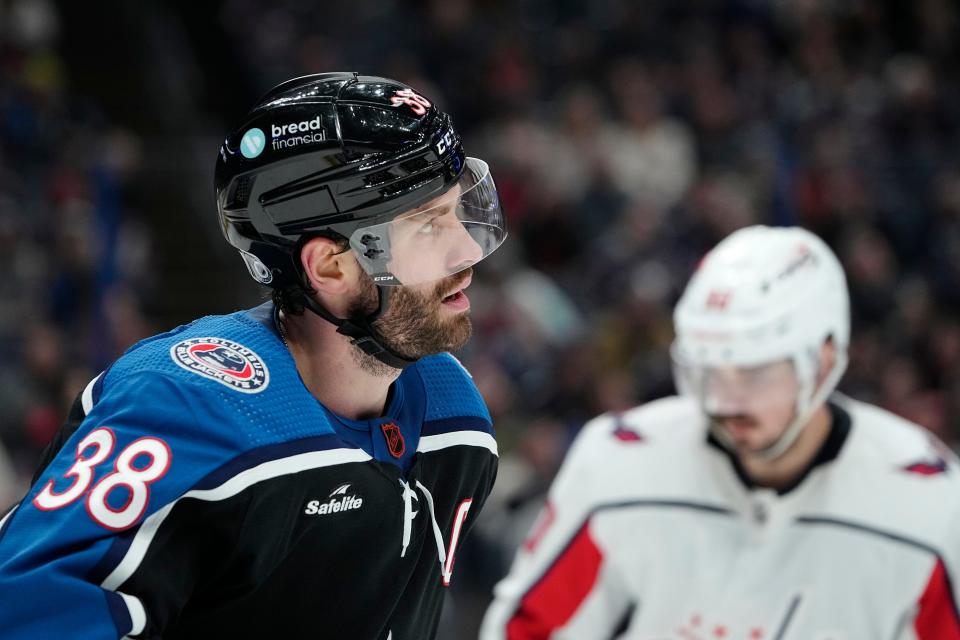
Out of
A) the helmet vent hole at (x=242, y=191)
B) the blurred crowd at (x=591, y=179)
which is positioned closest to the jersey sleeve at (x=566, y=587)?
the helmet vent hole at (x=242, y=191)

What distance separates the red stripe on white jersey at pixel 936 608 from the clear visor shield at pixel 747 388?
0.53 m

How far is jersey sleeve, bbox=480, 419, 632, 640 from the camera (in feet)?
11.4

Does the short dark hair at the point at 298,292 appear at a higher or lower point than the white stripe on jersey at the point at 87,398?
higher

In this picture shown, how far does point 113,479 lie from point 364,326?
1.85ft

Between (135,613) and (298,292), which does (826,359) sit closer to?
(298,292)

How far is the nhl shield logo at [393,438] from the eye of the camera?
2.32 meters

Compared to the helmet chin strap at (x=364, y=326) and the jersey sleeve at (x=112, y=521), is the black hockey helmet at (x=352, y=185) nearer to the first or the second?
the helmet chin strap at (x=364, y=326)

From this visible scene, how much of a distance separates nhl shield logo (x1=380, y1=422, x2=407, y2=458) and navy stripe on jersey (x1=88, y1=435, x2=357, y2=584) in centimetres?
15

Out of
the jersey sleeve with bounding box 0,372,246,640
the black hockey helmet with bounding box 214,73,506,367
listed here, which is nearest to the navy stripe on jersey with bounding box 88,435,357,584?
the jersey sleeve with bounding box 0,372,246,640

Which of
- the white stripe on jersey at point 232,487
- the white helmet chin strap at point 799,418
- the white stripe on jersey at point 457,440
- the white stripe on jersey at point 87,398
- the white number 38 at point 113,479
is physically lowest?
the white helmet chin strap at point 799,418

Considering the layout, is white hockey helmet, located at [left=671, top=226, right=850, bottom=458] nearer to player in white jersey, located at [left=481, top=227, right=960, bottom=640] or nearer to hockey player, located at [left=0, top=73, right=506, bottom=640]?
player in white jersey, located at [left=481, top=227, right=960, bottom=640]

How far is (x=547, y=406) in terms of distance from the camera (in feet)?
24.0

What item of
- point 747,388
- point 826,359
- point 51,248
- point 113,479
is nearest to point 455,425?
point 113,479

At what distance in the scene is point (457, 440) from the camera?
2.48m
